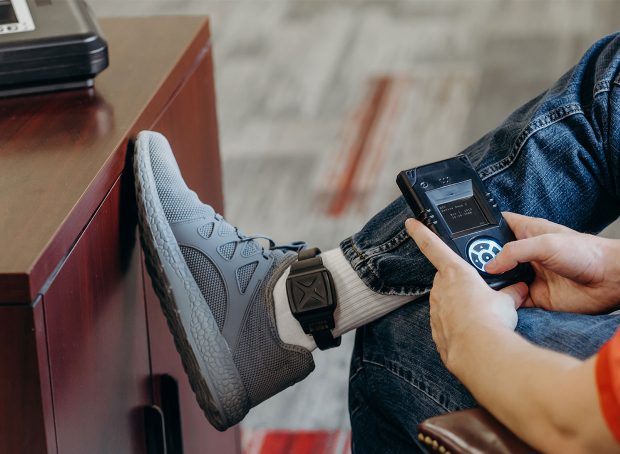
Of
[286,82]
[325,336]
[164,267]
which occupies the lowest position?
[286,82]

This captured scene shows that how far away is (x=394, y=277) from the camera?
0.88 m

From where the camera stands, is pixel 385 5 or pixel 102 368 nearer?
pixel 102 368

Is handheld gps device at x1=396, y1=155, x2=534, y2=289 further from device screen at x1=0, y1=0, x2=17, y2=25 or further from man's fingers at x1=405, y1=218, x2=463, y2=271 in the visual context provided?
device screen at x1=0, y1=0, x2=17, y2=25

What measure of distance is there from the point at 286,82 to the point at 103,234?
6.06 ft

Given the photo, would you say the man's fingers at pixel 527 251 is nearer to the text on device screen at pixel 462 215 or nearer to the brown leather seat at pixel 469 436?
the text on device screen at pixel 462 215

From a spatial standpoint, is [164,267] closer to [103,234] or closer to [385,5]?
[103,234]

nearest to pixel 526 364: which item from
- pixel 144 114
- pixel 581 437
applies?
pixel 581 437

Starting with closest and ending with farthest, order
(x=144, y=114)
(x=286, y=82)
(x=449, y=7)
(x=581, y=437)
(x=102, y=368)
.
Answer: (x=581, y=437)
(x=102, y=368)
(x=144, y=114)
(x=286, y=82)
(x=449, y=7)

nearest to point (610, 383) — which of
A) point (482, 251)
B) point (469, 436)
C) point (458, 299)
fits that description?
point (469, 436)

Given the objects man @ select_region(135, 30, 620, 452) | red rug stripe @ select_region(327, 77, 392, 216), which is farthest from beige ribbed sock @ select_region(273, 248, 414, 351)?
red rug stripe @ select_region(327, 77, 392, 216)

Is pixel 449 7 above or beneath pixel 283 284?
beneath

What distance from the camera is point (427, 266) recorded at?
0.85m

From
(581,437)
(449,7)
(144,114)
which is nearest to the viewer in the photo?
(581,437)

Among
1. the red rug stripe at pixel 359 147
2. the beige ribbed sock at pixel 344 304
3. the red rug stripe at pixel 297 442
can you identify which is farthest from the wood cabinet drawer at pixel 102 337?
the red rug stripe at pixel 359 147
